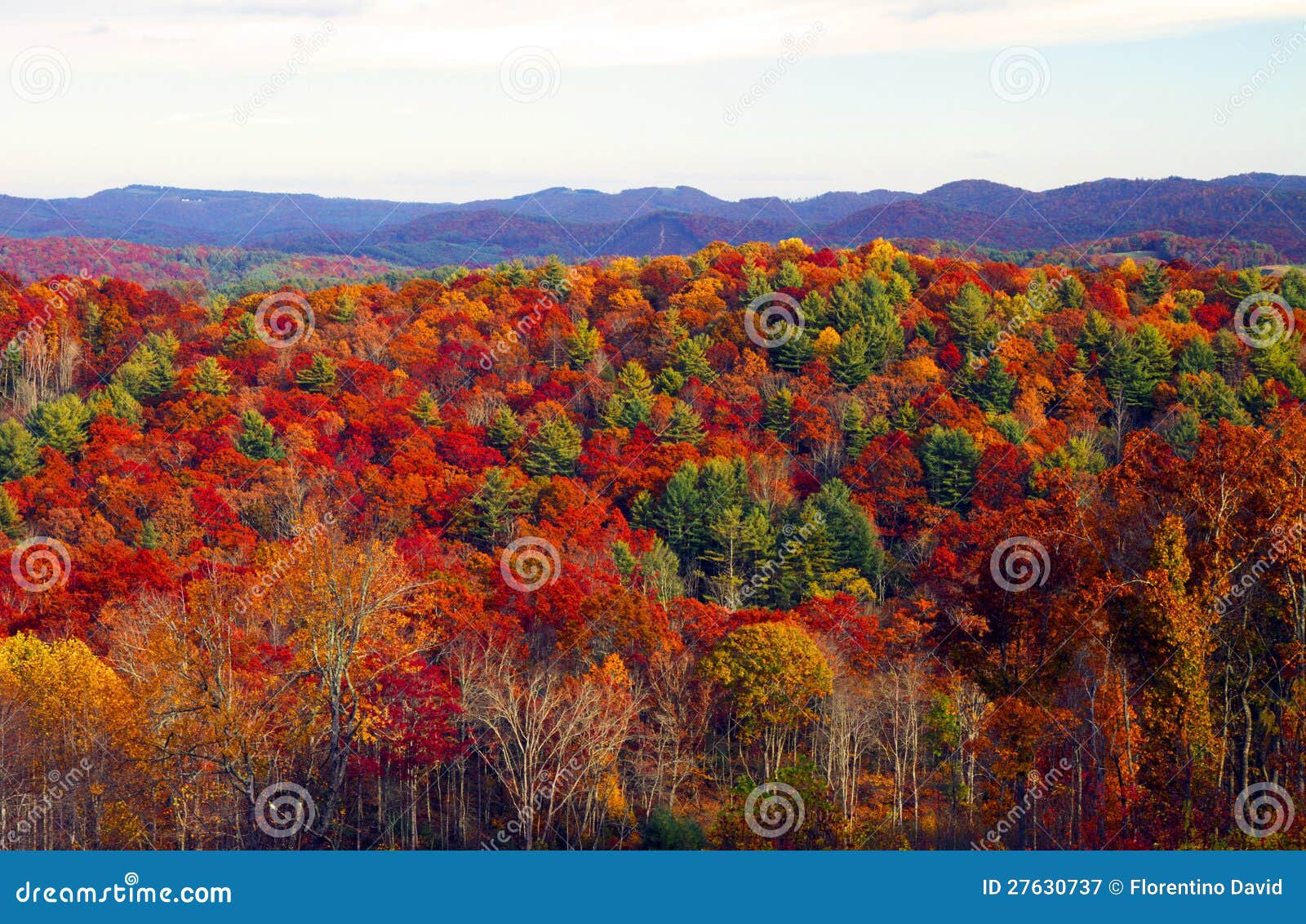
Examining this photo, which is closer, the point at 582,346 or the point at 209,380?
the point at 209,380

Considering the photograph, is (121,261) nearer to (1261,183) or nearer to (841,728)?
(1261,183)

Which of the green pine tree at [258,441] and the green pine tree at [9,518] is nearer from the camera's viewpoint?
the green pine tree at [9,518]

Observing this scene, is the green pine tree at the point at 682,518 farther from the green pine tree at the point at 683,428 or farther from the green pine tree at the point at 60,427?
the green pine tree at the point at 60,427

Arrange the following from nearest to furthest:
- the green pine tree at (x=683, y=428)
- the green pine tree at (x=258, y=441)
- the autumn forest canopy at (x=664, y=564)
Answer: the autumn forest canopy at (x=664, y=564)
the green pine tree at (x=258, y=441)
the green pine tree at (x=683, y=428)

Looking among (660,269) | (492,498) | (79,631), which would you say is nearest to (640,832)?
(79,631)

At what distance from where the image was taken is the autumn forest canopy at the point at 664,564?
17.9m

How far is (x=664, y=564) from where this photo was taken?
44.5 metres

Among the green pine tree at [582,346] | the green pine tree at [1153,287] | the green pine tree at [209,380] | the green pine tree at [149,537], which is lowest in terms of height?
the green pine tree at [149,537]

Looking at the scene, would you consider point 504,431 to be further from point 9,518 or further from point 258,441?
point 9,518

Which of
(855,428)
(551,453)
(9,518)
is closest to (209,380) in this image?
(9,518)

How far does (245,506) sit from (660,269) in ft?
168

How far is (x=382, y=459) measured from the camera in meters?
60.3

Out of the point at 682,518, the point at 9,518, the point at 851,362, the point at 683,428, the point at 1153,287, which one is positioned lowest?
the point at 682,518

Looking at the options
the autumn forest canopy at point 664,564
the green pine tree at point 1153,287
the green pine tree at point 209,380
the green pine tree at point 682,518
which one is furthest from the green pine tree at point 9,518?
the green pine tree at point 1153,287
